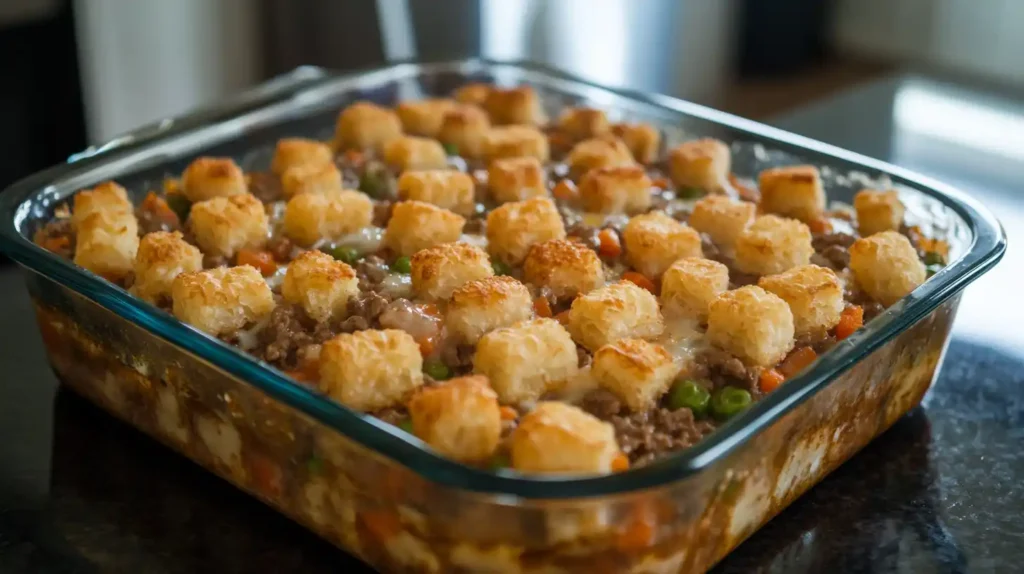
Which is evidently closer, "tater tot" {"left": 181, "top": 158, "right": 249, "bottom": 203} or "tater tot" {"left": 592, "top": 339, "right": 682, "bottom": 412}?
"tater tot" {"left": 592, "top": 339, "right": 682, "bottom": 412}

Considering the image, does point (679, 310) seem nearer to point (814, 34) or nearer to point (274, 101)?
point (274, 101)

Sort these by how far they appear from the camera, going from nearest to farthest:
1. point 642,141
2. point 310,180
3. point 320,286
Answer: point 320,286
point 310,180
point 642,141

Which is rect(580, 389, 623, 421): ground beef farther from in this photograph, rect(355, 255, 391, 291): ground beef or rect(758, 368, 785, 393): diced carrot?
rect(355, 255, 391, 291): ground beef

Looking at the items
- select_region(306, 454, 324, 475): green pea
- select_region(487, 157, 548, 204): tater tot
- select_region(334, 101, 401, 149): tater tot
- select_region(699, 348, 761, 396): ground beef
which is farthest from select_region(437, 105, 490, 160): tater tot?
select_region(306, 454, 324, 475): green pea

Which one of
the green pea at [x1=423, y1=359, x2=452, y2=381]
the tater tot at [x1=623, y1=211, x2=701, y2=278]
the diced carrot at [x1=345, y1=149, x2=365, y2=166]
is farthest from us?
the diced carrot at [x1=345, y1=149, x2=365, y2=166]

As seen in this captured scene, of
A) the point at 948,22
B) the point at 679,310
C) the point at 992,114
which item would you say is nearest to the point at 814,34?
the point at 948,22

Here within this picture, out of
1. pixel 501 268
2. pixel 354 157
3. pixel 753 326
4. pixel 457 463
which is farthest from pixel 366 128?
pixel 457 463

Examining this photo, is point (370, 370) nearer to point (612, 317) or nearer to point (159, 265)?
point (612, 317)

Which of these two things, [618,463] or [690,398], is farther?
[690,398]
